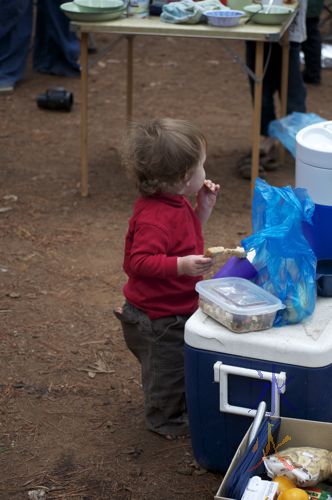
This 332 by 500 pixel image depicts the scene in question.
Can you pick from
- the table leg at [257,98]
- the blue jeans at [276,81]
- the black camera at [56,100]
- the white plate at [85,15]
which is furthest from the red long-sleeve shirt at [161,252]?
the black camera at [56,100]

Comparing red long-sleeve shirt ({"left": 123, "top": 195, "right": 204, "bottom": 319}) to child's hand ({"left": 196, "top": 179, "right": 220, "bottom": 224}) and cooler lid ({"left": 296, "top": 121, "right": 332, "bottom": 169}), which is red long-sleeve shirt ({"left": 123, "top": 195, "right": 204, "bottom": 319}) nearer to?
child's hand ({"left": 196, "top": 179, "right": 220, "bottom": 224})

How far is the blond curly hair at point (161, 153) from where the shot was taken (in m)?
2.75

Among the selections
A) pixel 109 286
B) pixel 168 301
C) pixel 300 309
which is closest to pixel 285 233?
pixel 300 309

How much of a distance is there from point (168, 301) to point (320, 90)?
517 cm

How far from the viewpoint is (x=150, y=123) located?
284 centimetres

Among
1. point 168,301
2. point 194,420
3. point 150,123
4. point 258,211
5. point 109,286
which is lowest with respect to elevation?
point 109,286

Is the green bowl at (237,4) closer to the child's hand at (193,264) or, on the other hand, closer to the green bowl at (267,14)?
the green bowl at (267,14)

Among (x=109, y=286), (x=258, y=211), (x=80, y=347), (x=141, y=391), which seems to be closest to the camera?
(x=258, y=211)

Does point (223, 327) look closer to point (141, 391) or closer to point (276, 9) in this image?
point (141, 391)

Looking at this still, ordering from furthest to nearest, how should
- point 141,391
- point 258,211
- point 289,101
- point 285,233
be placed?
point 289,101 < point 141,391 < point 258,211 < point 285,233

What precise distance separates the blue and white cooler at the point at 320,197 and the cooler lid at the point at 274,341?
10.6 inches

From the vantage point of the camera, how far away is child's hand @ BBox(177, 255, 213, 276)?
2672 millimetres

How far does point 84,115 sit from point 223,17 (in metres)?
1.03

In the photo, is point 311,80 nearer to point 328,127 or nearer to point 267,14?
point 267,14
